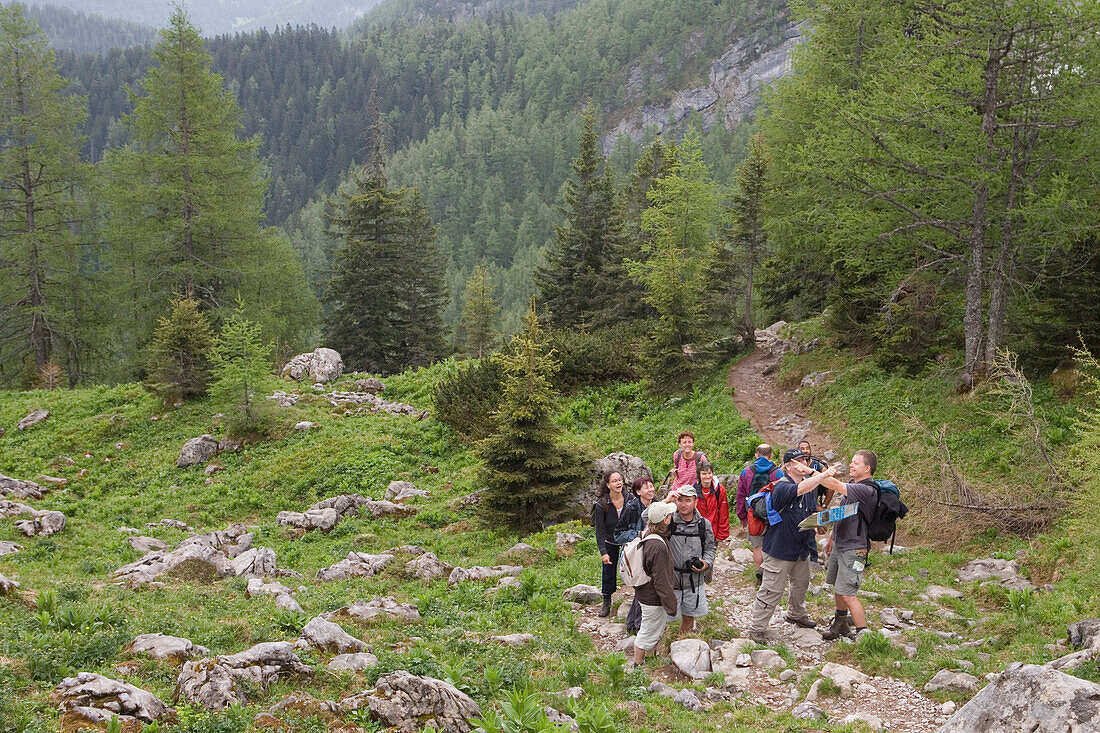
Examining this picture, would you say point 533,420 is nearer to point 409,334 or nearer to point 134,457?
point 134,457

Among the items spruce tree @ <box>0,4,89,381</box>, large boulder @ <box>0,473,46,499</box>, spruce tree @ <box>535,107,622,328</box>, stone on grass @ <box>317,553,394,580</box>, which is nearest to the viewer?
stone on grass @ <box>317,553,394,580</box>

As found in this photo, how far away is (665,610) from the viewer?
745 cm

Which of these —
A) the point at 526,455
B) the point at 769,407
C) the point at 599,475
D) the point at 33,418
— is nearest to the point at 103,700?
the point at 526,455

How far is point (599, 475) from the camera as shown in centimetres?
1534

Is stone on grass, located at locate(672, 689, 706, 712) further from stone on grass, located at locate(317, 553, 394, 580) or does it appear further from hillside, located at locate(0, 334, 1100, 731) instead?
stone on grass, located at locate(317, 553, 394, 580)

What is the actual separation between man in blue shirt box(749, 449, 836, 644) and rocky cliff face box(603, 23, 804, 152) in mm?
158081

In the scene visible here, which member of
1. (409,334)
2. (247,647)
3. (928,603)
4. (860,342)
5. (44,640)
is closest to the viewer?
(44,640)

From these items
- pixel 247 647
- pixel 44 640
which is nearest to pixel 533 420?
pixel 247 647

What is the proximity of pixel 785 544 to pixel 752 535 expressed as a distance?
133cm

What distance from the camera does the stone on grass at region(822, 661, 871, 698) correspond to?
701 centimetres

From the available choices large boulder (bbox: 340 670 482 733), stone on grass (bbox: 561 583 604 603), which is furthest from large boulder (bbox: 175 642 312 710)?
stone on grass (bbox: 561 583 604 603)

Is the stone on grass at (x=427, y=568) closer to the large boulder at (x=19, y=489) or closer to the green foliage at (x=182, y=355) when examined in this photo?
the large boulder at (x=19, y=489)

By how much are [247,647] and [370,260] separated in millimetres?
33030

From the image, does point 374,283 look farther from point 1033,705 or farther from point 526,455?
point 1033,705
